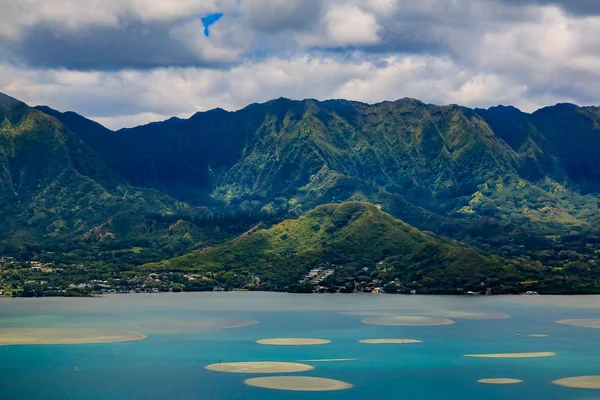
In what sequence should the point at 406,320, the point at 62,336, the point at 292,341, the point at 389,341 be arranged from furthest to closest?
the point at 406,320 < the point at 62,336 < the point at 389,341 < the point at 292,341

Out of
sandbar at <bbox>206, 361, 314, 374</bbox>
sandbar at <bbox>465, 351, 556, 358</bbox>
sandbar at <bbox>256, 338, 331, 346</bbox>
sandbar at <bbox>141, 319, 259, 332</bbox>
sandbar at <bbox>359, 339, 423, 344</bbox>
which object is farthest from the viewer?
sandbar at <bbox>141, 319, 259, 332</bbox>

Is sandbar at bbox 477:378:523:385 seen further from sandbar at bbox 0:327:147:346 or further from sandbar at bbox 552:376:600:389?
sandbar at bbox 0:327:147:346

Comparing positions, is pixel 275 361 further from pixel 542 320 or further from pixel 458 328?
pixel 542 320

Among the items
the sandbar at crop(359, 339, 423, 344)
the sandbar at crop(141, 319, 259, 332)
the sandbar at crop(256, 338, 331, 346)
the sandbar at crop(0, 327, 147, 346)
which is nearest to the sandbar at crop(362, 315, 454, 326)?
the sandbar at crop(141, 319, 259, 332)

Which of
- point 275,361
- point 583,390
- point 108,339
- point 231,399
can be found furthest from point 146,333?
point 583,390

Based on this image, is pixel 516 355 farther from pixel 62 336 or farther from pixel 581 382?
pixel 62 336

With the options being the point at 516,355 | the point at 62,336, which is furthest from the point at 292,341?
the point at 62,336

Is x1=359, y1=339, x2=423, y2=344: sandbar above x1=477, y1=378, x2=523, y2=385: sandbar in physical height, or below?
above
